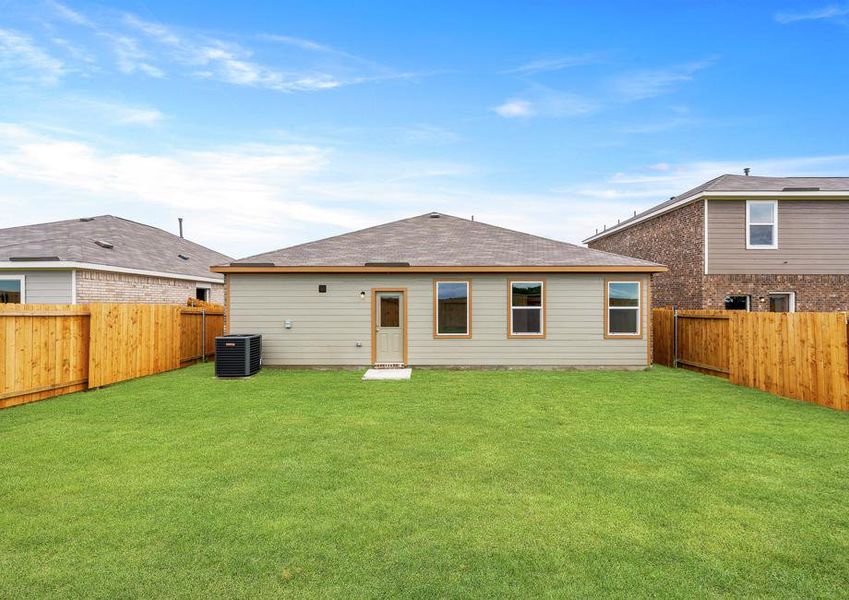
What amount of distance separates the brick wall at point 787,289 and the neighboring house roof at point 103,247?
19.7 m

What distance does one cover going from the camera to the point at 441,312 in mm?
12055

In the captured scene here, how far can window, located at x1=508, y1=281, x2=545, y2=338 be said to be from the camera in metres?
12.0

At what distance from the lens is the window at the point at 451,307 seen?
39.4 ft

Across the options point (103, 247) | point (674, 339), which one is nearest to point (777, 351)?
point (674, 339)

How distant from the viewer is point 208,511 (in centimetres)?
350

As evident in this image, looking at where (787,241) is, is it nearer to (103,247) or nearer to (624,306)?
(624,306)

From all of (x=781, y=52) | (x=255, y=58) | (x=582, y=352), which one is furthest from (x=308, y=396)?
(x=781, y=52)

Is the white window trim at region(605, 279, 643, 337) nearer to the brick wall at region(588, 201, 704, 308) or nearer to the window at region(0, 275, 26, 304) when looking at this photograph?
the brick wall at region(588, 201, 704, 308)

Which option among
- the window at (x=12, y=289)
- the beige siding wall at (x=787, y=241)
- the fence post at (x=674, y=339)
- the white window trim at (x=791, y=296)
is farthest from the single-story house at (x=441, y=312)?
the window at (x=12, y=289)

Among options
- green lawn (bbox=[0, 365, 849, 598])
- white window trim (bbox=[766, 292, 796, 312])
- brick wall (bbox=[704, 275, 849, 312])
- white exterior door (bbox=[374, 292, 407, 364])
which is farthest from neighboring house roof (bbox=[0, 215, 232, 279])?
white window trim (bbox=[766, 292, 796, 312])

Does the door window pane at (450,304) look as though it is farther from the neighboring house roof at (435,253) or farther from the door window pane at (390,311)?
the door window pane at (390,311)

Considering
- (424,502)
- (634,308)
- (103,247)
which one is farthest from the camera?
(103,247)

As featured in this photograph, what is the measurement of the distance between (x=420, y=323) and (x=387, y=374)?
1.92 metres

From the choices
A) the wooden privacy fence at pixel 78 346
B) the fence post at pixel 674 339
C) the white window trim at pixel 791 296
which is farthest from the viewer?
the white window trim at pixel 791 296
